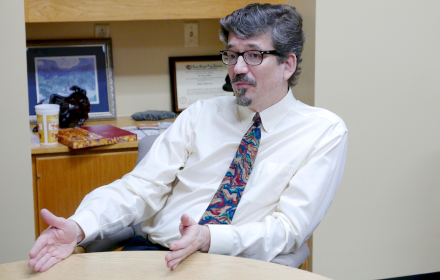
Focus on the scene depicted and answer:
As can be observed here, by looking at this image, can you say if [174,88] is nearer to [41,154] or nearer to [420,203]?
[41,154]

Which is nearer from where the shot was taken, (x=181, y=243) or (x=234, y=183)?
(x=181, y=243)

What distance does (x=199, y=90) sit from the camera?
2.79 metres

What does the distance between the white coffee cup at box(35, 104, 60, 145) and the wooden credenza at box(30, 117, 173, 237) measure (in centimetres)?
4

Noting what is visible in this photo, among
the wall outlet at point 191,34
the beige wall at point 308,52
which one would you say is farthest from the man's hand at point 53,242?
the wall outlet at point 191,34

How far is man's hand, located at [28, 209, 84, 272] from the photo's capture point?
0.99 m

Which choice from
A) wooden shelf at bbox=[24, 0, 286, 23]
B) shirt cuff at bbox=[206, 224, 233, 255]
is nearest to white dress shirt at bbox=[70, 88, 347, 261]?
shirt cuff at bbox=[206, 224, 233, 255]

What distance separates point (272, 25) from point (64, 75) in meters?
1.54

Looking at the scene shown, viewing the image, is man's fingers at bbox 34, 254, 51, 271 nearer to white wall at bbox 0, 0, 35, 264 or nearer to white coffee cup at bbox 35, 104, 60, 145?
white wall at bbox 0, 0, 35, 264

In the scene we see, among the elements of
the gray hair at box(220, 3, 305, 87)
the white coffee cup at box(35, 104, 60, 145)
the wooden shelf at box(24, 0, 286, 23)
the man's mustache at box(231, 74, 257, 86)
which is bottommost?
the white coffee cup at box(35, 104, 60, 145)

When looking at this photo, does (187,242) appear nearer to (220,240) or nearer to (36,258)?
(220,240)

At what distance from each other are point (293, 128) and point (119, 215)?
2.02 feet

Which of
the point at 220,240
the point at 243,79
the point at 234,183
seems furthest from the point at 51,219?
the point at 243,79

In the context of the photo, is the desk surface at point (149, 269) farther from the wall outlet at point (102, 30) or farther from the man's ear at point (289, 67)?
the wall outlet at point (102, 30)

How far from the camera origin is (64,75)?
2.57 m
